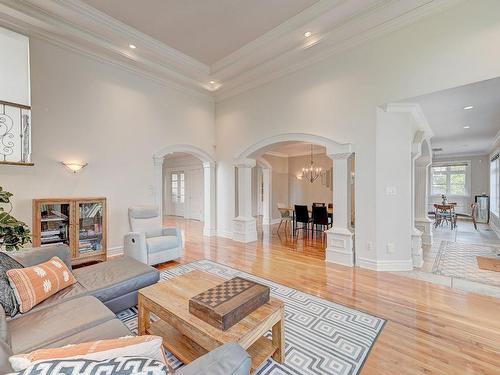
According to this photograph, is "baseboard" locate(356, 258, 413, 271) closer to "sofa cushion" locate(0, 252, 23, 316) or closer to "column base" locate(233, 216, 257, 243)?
"column base" locate(233, 216, 257, 243)

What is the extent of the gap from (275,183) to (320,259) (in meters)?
5.14

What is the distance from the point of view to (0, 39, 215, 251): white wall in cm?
379

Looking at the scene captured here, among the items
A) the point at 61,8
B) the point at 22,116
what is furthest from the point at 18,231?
the point at 61,8

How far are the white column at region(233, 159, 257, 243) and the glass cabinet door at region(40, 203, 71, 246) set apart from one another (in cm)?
340

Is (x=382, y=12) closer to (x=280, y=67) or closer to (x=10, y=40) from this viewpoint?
(x=280, y=67)

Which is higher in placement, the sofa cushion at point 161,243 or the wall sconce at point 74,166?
the wall sconce at point 74,166

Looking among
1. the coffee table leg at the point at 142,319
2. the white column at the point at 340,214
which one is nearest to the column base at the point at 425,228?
the white column at the point at 340,214

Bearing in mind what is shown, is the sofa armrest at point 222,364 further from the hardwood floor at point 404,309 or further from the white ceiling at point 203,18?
the white ceiling at point 203,18

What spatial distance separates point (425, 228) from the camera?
18.3ft

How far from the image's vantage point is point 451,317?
2453 millimetres

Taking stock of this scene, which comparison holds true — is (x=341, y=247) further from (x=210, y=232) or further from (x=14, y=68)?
(x=14, y=68)

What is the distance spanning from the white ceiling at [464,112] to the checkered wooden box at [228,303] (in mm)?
3688

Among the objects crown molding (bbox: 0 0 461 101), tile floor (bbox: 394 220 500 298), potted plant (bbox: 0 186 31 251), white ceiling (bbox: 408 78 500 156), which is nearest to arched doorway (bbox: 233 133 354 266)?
tile floor (bbox: 394 220 500 298)

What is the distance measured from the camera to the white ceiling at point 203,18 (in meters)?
3.54
